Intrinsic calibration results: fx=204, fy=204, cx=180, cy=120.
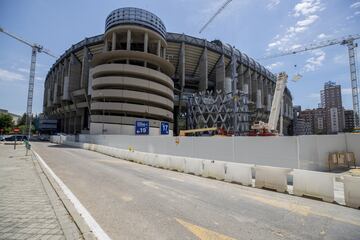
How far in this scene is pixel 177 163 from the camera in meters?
13.4

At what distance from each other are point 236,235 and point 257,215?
153cm

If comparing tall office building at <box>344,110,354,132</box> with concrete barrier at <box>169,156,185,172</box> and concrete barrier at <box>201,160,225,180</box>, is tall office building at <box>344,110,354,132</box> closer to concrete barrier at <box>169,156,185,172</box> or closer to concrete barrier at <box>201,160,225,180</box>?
concrete barrier at <box>169,156,185,172</box>

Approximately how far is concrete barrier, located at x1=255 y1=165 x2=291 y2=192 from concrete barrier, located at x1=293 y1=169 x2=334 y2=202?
1.50 ft

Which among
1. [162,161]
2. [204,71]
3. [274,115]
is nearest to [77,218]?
[162,161]

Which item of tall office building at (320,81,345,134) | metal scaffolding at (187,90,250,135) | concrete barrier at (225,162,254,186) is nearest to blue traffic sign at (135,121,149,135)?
metal scaffolding at (187,90,250,135)

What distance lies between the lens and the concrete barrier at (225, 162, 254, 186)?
9195 mm

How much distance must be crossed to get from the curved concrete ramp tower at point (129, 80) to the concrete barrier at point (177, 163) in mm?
36054

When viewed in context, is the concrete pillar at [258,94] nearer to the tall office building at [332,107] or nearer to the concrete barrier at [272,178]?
the tall office building at [332,107]

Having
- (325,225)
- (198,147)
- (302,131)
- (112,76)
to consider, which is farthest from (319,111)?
(325,225)

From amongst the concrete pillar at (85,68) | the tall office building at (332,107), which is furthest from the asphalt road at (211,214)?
the tall office building at (332,107)

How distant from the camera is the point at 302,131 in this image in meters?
128

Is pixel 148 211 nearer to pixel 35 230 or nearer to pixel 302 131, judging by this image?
pixel 35 230

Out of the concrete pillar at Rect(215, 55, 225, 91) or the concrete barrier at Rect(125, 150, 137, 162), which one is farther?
the concrete pillar at Rect(215, 55, 225, 91)

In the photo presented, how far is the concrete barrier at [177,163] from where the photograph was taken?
12.9m
